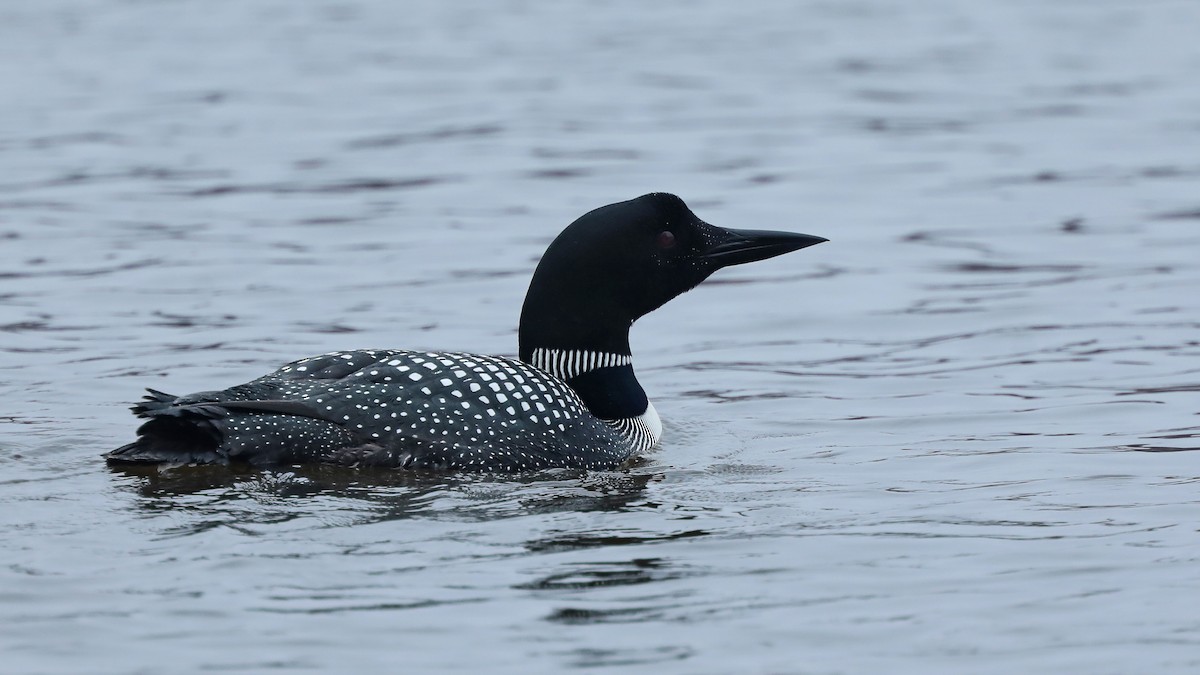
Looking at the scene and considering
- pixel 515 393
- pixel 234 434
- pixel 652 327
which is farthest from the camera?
pixel 652 327

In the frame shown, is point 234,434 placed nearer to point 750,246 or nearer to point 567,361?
point 567,361

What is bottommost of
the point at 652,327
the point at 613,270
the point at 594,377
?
the point at 652,327

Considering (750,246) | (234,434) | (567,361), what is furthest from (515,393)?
(750,246)

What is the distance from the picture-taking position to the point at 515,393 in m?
5.29

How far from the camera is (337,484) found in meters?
4.96

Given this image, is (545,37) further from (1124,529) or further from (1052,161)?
(1124,529)

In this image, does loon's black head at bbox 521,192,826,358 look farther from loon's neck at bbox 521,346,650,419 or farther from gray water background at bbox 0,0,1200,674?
gray water background at bbox 0,0,1200,674

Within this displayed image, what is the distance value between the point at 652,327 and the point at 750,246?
2064mm

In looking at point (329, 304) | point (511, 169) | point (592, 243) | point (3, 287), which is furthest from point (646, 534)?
point (511, 169)

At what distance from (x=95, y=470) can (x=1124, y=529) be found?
268cm

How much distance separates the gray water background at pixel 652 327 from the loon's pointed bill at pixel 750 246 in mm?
552

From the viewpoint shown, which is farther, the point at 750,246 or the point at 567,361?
the point at 750,246

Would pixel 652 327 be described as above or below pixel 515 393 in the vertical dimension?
below

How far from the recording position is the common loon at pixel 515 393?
4965mm
